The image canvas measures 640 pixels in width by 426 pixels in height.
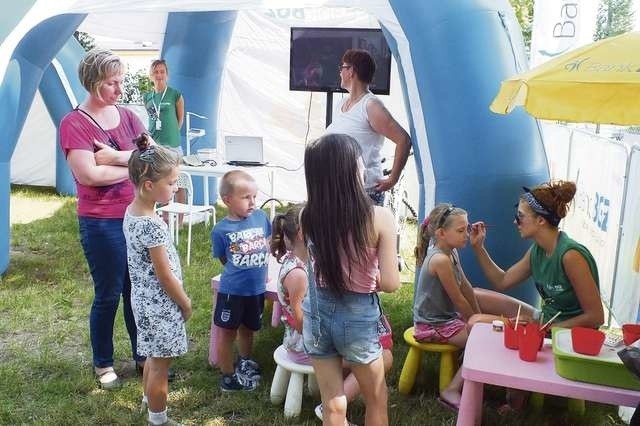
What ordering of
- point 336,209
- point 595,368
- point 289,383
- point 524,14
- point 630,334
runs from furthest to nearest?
point 524,14 < point 289,383 < point 630,334 < point 595,368 < point 336,209

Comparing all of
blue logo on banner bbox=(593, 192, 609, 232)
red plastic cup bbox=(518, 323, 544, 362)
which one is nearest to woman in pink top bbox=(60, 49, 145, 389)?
red plastic cup bbox=(518, 323, 544, 362)

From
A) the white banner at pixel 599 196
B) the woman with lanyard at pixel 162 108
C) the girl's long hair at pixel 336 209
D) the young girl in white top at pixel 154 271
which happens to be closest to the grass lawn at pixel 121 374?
the young girl in white top at pixel 154 271

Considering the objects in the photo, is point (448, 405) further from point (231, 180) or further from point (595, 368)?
point (231, 180)

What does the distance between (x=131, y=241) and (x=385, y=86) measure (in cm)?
451

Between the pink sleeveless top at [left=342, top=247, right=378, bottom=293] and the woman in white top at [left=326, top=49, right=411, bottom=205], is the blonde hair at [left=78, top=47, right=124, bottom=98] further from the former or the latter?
the pink sleeveless top at [left=342, top=247, right=378, bottom=293]

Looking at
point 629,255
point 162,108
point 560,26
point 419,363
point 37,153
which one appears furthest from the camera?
point 37,153

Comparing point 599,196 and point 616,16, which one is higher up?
point 616,16

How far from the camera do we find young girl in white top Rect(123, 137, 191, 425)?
2.79 m

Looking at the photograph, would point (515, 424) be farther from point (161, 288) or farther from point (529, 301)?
point (161, 288)

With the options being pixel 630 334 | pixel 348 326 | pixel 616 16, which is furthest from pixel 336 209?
pixel 616 16

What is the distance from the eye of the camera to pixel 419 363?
3580 mm

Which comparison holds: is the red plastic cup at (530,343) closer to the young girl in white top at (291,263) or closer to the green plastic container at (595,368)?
the green plastic container at (595,368)

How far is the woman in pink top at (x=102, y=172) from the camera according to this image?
327 centimetres

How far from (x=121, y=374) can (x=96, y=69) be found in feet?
5.57
